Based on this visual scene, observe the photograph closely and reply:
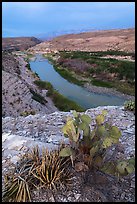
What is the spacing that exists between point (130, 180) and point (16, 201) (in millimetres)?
1811

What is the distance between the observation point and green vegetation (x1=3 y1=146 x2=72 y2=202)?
4.10 m

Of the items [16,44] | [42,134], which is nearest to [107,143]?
[42,134]

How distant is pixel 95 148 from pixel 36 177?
888 mm

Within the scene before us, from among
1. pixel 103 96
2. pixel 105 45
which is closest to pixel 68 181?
pixel 103 96

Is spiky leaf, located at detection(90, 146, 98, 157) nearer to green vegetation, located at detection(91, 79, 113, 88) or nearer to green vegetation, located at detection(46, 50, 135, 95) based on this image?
green vegetation, located at detection(46, 50, 135, 95)

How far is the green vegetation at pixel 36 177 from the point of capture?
4.10 meters

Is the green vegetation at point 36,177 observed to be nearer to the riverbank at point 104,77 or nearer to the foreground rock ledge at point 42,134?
the foreground rock ledge at point 42,134

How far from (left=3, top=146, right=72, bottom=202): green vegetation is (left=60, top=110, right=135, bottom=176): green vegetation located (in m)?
0.18

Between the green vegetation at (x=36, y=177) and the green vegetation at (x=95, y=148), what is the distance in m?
0.18

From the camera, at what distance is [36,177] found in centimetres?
421

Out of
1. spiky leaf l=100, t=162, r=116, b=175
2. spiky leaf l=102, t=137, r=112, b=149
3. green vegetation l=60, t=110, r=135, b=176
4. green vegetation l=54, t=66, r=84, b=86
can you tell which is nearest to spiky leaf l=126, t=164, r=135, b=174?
green vegetation l=60, t=110, r=135, b=176

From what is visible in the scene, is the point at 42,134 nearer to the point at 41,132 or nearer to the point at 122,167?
the point at 41,132

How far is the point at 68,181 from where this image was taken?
4.29 metres

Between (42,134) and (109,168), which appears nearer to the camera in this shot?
(109,168)
